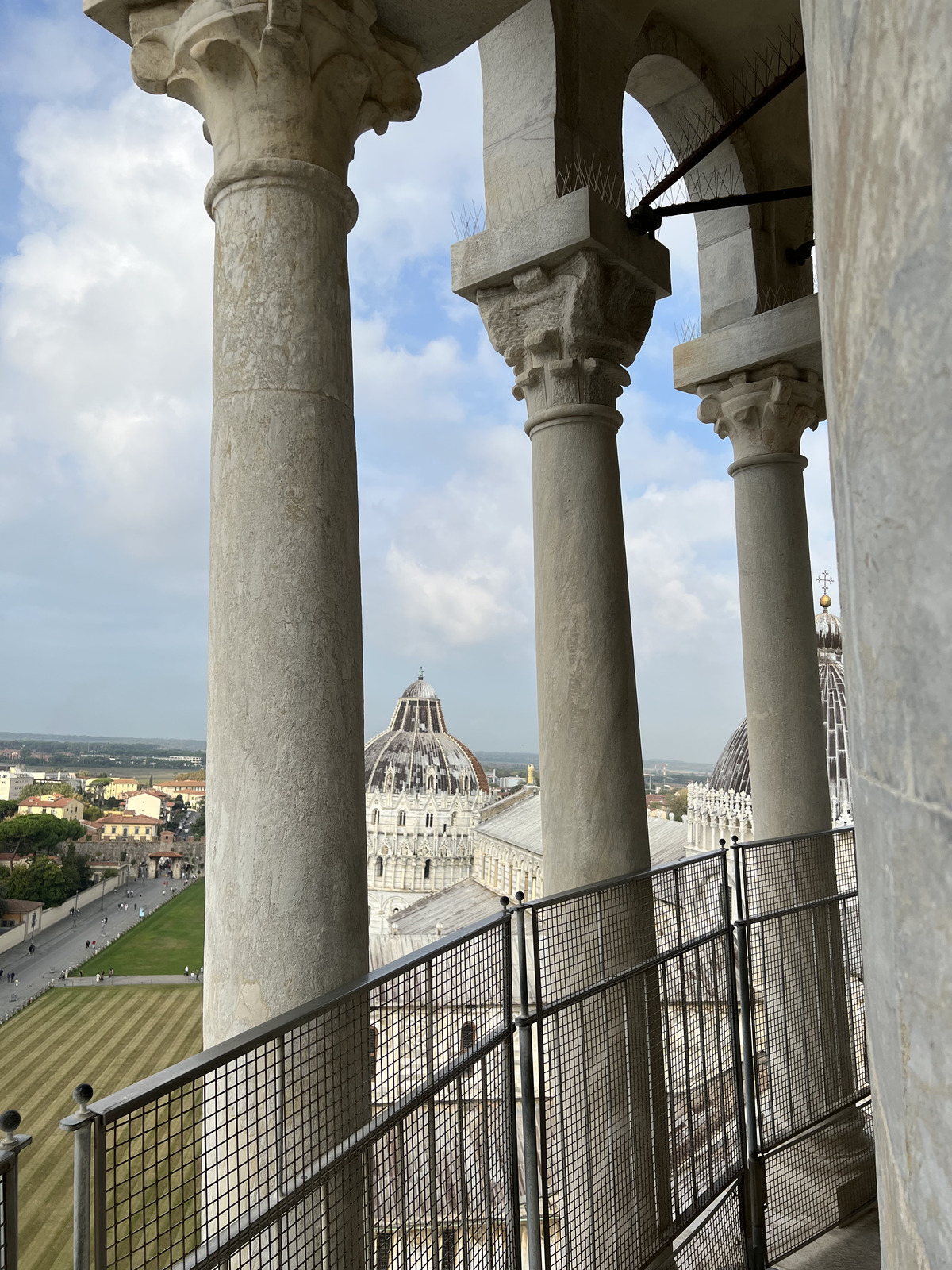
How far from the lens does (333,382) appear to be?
20.2 feet

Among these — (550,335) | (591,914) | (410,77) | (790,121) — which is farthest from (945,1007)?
(790,121)

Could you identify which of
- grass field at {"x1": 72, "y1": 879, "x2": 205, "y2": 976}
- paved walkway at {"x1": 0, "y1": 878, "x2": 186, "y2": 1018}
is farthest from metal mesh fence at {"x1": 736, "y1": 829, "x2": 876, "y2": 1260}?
grass field at {"x1": 72, "y1": 879, "x2": 205, "y2": 976}

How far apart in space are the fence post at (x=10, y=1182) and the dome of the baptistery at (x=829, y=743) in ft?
215

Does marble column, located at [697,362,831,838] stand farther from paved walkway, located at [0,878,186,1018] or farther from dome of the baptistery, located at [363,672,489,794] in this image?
dome of the baptistery, located at [363,672,489,794]

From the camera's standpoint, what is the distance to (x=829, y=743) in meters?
73.1

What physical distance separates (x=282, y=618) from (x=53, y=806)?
245 ft

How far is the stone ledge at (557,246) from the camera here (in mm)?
10094

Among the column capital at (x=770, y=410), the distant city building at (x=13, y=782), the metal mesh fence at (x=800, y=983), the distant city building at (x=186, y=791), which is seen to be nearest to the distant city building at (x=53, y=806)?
the distant city building at (x=13, y=782)

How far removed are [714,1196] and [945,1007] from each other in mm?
9065

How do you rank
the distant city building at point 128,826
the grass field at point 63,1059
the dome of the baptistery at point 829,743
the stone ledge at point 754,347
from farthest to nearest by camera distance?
the distant city building at point 128,826, the dome of the baptistery at point 829,743, the grass field at point 63,1059, the stone ledge at point 754,347

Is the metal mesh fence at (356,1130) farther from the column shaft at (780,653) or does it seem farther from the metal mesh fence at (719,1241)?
the column shaft at (780,653)

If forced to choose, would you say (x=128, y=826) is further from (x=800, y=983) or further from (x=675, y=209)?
(x=675, y=209)

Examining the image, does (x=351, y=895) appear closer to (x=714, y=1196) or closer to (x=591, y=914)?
(x=591, y=914)

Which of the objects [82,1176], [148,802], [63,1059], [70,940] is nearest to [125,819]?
[148,802]
